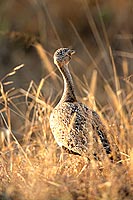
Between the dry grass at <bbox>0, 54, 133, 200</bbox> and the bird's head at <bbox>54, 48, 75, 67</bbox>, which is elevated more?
the bird's head at <bbox>54, 48, 75, 67</bbox>

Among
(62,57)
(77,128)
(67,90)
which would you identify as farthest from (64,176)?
(62,57)

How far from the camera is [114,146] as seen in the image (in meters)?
4.66

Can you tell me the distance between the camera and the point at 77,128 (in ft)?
15.6

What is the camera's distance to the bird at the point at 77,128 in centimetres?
463

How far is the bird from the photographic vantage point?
4.63m

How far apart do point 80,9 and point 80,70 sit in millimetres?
1137

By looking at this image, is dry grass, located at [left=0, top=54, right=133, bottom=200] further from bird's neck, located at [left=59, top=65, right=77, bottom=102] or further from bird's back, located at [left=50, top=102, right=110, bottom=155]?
bird's neck, located at [left=59, top=65, right=77, bottom=102]

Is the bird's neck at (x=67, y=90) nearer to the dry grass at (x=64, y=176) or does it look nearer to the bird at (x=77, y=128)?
the bird at (x=77, y=128)

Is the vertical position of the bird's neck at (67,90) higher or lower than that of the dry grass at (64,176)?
higher

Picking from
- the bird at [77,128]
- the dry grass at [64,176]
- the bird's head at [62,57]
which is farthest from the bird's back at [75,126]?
the bird's head at [62,57]

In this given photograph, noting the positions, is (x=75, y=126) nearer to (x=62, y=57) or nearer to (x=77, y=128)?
(x=77, y=128)

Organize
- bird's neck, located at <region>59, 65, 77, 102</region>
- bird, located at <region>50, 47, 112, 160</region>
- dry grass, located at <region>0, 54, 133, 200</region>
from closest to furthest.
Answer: dry grass, located at <region>0, 54, 133, 200</region>
bird, located at <region>50, 47, 112, 160</region>
bird's neck, located at <region>59, 65, 77, 102</region>

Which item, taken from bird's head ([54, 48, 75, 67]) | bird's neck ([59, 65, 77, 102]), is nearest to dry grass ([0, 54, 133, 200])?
bird's neck ([59, 65, 77, 102])

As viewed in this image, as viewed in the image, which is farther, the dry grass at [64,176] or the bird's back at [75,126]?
the bird's back at [75,126]
